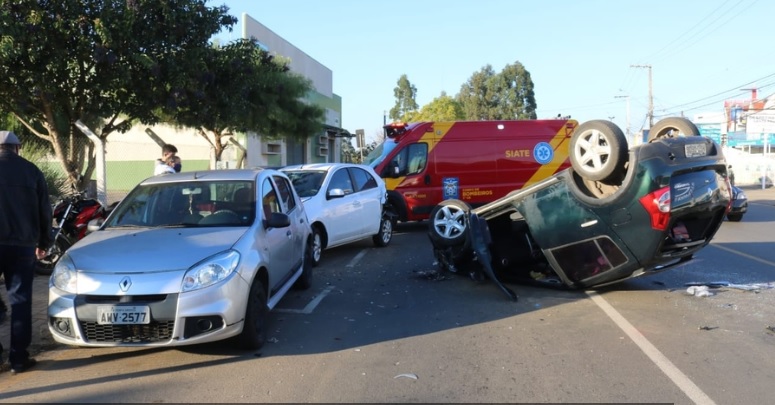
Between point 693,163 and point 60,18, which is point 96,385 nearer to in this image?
point 693,163

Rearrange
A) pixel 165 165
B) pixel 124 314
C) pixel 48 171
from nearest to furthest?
1. pixel 124 314
2. pixel 165 165
3. pixel 48 171

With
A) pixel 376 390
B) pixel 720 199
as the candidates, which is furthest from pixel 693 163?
pixel 376 390

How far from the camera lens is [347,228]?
10.3 metres

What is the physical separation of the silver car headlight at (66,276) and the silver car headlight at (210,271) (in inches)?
35.8

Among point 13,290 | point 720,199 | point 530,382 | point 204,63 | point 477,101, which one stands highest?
point 477,101

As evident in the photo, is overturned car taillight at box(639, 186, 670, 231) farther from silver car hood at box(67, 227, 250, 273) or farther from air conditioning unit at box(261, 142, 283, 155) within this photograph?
air conditioning unit at box(261, 142, 283, 155)

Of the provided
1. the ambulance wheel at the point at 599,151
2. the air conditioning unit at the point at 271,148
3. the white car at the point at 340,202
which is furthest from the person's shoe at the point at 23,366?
the air conditioning unit at the point at 271,148

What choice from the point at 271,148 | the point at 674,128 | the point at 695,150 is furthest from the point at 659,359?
the point at 271,148

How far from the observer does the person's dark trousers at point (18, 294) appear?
4676mm

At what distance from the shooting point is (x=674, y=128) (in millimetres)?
6875

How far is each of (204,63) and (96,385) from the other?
784 centimetres

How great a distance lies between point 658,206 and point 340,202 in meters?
5.44

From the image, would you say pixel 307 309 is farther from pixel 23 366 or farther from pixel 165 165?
pixel 165 165

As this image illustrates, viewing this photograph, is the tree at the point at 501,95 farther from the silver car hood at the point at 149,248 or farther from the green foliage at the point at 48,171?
the silver car hood at the point at 149,248
